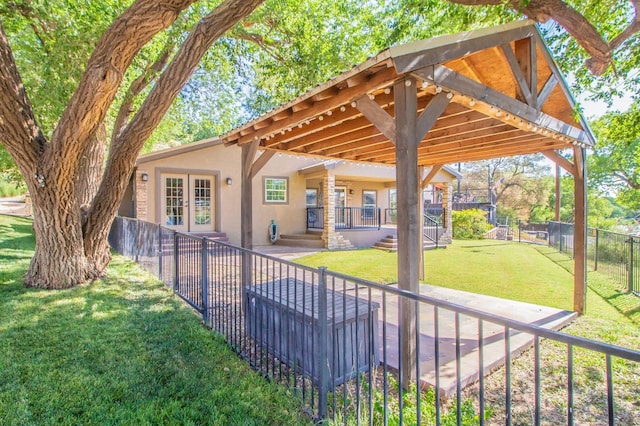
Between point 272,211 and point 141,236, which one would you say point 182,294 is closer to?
point 141,236

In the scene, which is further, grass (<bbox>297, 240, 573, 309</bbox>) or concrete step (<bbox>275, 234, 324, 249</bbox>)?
concrete step (<bbox>275, 234, 324, 249</bbox>)

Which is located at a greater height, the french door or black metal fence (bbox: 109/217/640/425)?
the french door

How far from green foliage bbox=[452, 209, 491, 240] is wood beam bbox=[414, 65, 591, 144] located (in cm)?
1367

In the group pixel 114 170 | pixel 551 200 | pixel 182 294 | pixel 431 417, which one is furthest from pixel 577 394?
pixel 551 200

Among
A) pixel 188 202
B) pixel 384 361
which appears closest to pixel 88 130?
pixel 384 361

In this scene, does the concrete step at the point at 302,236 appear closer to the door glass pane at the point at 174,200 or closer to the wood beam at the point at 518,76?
the door glass pane at the point at 174,200

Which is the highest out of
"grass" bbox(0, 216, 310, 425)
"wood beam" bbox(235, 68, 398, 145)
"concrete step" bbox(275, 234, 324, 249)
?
"wood beam" bbox(235, 68, 398, 145)

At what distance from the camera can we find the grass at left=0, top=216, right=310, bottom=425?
2496 mm

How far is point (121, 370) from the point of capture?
3.09 metres

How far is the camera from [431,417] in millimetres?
2627


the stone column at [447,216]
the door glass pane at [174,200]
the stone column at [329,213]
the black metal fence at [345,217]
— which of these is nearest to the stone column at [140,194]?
the door glass pane at [174,200]

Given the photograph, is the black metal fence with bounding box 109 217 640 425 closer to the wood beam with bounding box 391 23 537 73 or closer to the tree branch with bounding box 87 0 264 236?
the wood beam with bounding box 391 23 537 73

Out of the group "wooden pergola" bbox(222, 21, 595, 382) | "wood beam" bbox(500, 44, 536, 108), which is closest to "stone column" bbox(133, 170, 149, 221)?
"wooden pergola" bbox(222, 21, 595, 382)

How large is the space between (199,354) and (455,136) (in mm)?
4608
